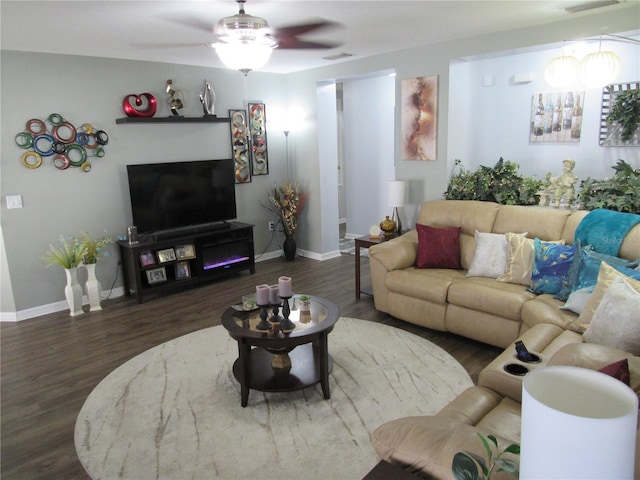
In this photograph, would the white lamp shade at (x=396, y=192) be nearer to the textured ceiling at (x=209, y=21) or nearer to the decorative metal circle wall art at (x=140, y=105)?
the textured ceiling at (x=209, y=21)

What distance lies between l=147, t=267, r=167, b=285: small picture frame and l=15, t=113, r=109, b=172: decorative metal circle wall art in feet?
4.10

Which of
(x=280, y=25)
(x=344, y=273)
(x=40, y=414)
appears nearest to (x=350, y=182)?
(x=344, y=273)

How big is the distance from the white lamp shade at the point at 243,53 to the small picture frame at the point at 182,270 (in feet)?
9.70

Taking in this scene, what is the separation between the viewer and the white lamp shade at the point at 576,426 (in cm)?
71

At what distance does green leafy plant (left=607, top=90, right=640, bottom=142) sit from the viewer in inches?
193

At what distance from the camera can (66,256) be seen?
459cm

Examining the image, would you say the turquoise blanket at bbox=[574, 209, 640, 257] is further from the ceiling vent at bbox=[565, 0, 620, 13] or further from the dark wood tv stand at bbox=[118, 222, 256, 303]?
the dark wood tv stand at bbox=[118, 222, 256, 303]

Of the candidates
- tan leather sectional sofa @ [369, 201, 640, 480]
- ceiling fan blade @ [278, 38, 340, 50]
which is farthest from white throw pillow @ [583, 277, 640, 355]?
ceiling fan blade @ [278, 38, 340, 50]

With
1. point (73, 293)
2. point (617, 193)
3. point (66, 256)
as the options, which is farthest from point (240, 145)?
point (617, 193)

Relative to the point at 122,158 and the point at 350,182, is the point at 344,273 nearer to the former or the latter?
the point at 350,182

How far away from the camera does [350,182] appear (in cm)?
759

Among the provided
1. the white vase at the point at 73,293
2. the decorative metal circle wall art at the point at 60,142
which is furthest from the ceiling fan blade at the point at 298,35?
the white vase at the point at 73,293

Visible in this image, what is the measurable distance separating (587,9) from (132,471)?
4.31 meters

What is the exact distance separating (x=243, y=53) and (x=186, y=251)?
300cm
